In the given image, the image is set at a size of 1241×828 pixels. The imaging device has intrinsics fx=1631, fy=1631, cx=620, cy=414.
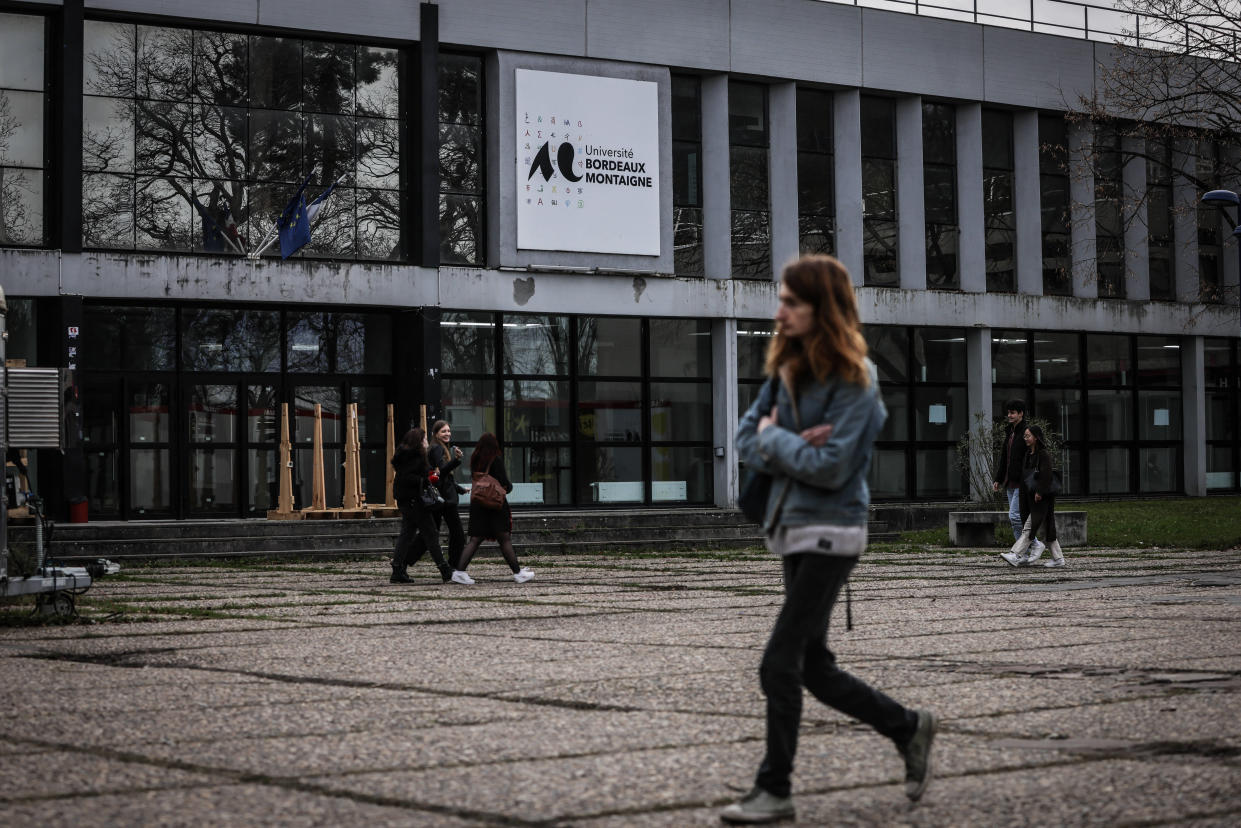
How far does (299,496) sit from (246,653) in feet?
57.8

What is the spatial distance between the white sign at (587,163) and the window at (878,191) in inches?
196

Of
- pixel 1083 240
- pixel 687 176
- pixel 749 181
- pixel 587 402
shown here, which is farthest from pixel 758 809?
pixel 1083 240

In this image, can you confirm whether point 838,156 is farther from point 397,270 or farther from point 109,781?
point 109,781

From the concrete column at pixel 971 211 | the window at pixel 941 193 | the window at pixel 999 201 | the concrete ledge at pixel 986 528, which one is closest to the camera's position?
the concrete ledge at pixel 986 528

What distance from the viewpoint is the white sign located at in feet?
94.3

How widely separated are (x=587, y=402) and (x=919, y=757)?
24.6 meters

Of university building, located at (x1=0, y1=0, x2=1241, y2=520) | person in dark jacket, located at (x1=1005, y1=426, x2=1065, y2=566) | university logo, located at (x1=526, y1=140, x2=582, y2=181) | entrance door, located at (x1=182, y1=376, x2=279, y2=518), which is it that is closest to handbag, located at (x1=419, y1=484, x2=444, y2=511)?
person in dark jacket, located at (x1=1005, y1=426, x2=1065, y2=566)

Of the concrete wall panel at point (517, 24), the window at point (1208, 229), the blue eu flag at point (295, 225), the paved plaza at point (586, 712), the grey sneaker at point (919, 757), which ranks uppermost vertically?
the concrete wall panel at point (517, 24)

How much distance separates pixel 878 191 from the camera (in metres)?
32.8

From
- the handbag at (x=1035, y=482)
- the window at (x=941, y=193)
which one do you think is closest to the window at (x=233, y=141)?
the window at (x=941, y=193)

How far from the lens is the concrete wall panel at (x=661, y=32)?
29.6 m

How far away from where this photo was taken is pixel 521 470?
29.1 m

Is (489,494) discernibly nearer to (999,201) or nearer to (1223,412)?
(999,201)

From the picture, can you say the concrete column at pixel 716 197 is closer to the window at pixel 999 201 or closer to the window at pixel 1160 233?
the window at pixel 999 201
